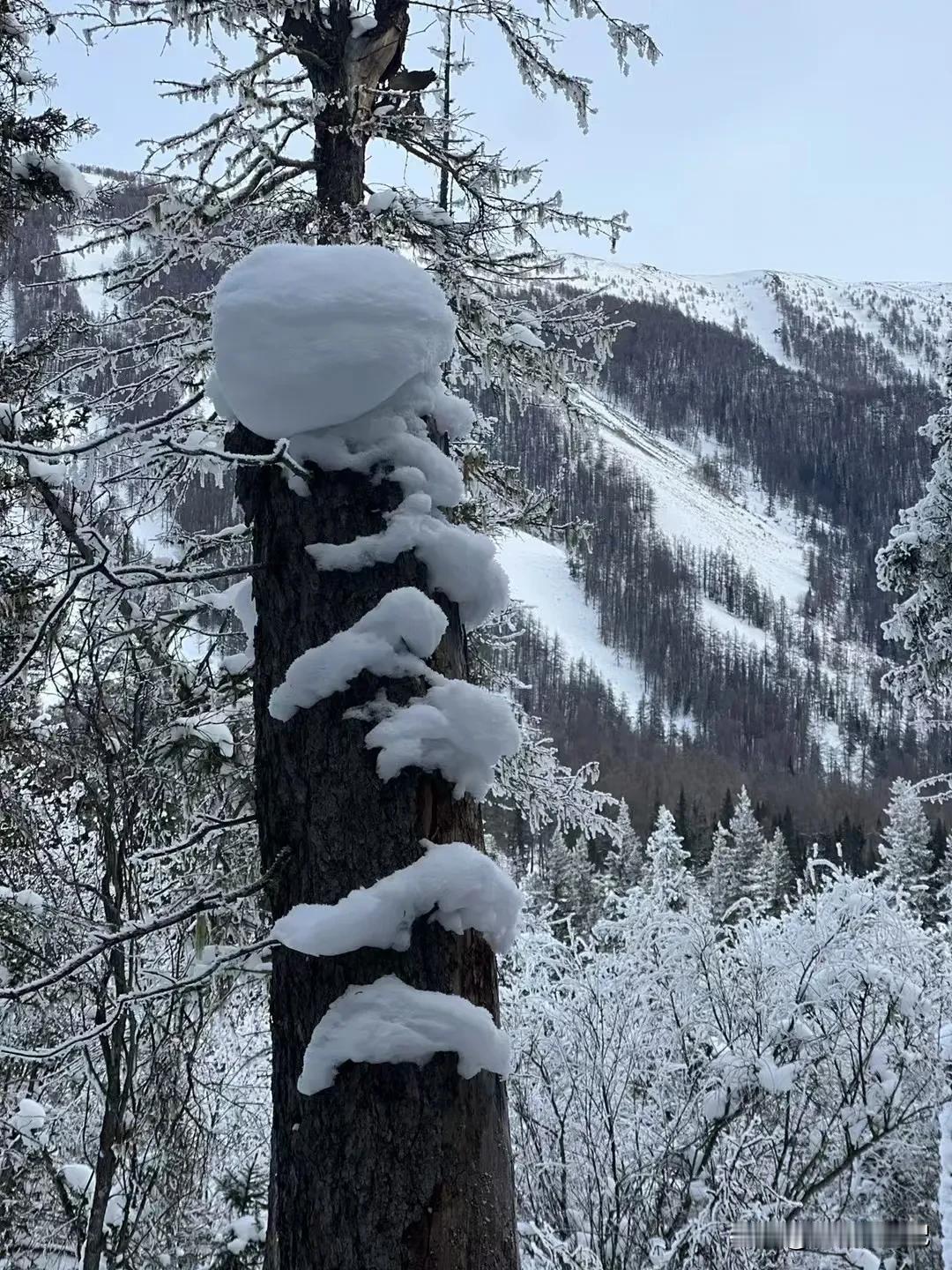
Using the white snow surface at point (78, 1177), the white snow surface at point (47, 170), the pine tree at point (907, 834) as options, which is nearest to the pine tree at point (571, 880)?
the pine tree at point (907, 834)

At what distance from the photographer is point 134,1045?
4.86 meters

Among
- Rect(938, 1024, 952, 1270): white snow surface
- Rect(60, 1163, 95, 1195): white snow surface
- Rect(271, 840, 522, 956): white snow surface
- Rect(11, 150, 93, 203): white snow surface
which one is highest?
Rect(11, 150, 93, 203): white snow surface

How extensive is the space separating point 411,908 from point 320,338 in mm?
1311

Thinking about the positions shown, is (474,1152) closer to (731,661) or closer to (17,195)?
(17,195)

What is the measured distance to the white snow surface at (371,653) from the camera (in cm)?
214

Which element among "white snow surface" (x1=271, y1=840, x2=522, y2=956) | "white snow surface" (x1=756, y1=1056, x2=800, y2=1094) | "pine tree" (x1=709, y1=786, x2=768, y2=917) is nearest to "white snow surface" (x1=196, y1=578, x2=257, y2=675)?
"white snow surface" (x1=271, y1=840, x2=522, y2=956)

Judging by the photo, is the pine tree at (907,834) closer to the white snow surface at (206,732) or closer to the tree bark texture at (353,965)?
the white snow surface at (206,732)

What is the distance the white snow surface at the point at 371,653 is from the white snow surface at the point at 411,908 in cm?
40

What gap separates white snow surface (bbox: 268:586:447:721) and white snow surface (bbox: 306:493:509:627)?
11cm

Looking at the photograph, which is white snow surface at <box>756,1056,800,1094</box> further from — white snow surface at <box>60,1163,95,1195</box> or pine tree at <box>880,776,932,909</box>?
pine tree at <box>880,776,932,909</box>

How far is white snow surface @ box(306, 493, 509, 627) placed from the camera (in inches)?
87.9

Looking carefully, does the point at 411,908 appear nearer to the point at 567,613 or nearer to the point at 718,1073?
the point at 718,1073

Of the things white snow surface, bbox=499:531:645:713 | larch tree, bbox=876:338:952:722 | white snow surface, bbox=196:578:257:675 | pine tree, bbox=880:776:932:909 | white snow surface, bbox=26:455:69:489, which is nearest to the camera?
white snow surface, bbox=196:578:257:675

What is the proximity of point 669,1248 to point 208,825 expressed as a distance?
5.92 m
